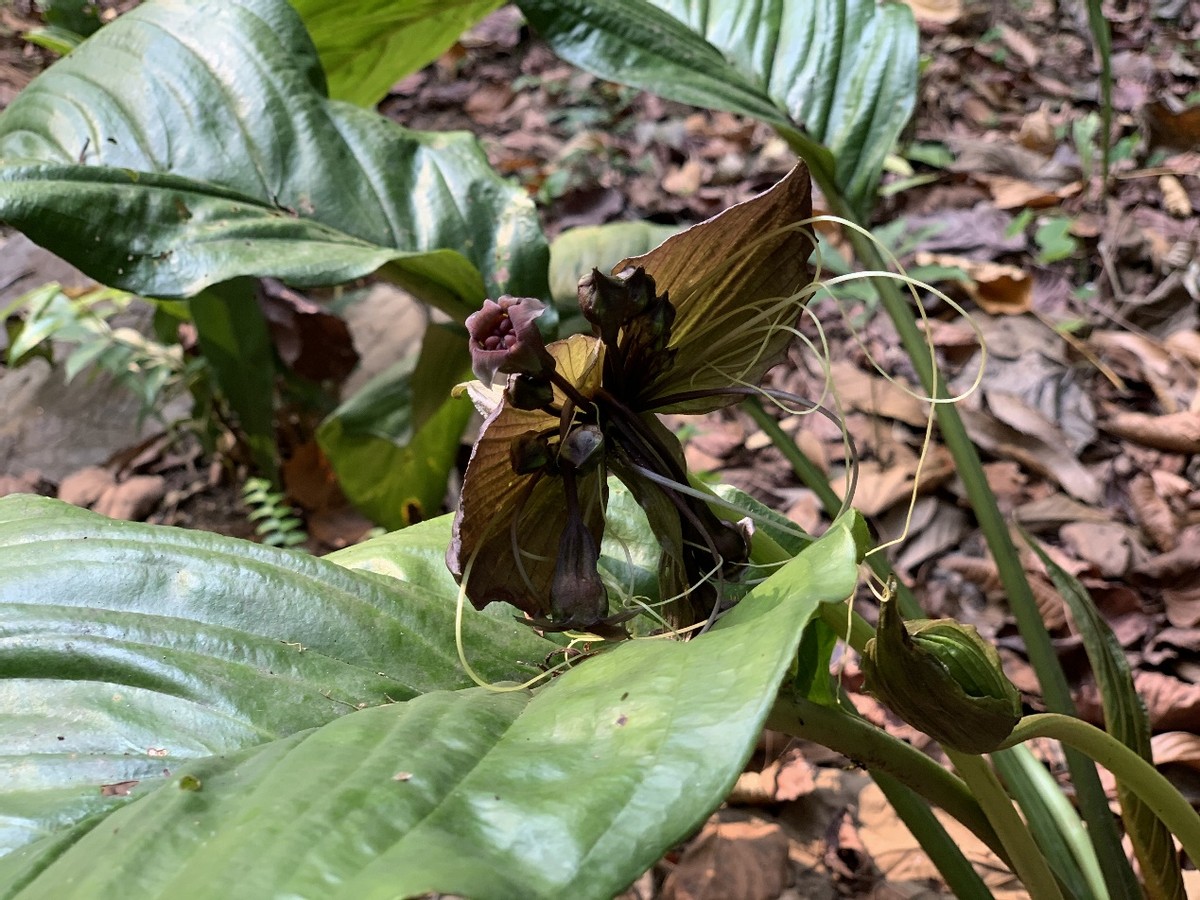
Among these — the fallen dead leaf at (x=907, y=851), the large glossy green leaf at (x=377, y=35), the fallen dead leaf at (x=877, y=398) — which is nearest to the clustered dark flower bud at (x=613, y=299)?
the fallen dead leaf at (x=907, y=851)

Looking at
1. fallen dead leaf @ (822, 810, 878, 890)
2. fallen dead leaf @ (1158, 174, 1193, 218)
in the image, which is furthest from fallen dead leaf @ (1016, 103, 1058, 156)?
fallen dead leaf @ (822, 810, 878, 890)

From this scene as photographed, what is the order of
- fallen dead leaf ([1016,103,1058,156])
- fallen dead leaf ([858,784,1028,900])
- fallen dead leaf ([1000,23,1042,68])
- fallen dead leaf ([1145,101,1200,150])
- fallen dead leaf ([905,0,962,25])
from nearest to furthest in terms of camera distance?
fallen dead leaf ([858,784,1028,900]), fallen dead leaf ([1145,101,1200,150]), fallen dead leaf ([1016,103,1058,156]), fallen dead leaf ([1000,23,1042,68]), fallen dead leaf ([905,0,962,25])

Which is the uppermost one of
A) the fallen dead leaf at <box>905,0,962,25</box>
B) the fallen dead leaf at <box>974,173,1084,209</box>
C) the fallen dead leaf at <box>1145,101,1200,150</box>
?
the fallen dead leaf at <box>905,0,962,25</box>

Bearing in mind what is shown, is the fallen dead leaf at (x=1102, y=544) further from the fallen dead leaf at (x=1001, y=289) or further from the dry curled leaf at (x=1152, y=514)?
the fallen dead leaf at (x=1001, y=289)

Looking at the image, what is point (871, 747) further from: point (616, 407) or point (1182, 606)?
point (1182, 606)

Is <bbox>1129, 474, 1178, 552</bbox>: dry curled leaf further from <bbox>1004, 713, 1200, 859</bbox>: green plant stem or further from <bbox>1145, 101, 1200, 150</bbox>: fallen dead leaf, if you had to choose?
<bbox>1145, 101, 1200, 150</bbox>: fallen dead leaf

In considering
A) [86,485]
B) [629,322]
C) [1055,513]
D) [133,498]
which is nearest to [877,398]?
[1055,513]
